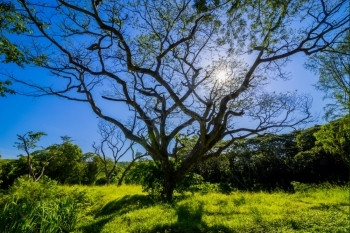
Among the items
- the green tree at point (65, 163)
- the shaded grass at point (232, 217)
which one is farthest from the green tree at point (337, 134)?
the green tree at point (65, 163)

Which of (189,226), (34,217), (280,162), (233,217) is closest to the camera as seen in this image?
(34,217)

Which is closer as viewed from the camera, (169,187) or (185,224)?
(185,224)

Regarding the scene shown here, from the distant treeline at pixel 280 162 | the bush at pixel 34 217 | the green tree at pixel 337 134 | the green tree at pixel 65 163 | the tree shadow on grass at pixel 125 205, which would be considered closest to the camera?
the bush at pixel 34 217

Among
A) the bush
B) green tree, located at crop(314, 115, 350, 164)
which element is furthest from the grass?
green tree, located at crop(314, 115, 350, 164)

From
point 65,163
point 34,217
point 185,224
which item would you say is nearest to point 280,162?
point 185,224

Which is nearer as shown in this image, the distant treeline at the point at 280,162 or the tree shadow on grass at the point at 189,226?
the tree shadow on grass at the point at 189,226

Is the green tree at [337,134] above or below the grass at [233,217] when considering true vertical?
above

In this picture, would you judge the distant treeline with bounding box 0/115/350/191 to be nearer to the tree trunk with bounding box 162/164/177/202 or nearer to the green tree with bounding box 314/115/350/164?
the green tree with bounding box 314/115/350/164

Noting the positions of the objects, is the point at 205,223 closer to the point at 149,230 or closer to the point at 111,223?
the point at 149,230

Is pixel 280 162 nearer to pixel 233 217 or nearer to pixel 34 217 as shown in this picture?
pixel 233 217

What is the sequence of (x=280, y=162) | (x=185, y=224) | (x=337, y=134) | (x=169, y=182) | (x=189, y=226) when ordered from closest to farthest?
(x=189, y=226), (x=185, y=224), (x=169, y=182), (x=337, y=134), (x=280, y=162)

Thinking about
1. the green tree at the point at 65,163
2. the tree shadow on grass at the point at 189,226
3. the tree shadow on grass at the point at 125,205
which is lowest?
the tree shadow on grass at the point at 189,226

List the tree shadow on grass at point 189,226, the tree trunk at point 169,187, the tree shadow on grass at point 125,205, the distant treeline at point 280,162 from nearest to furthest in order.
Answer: the tree shadow on grass at point 189,226 < the tree shadow on grass at point 125,205 < the tree trunk at point 169,187 < the distant treeline at point 280,162

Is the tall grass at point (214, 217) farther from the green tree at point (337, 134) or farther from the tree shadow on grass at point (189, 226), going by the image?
the green tree at point (337, 134)
